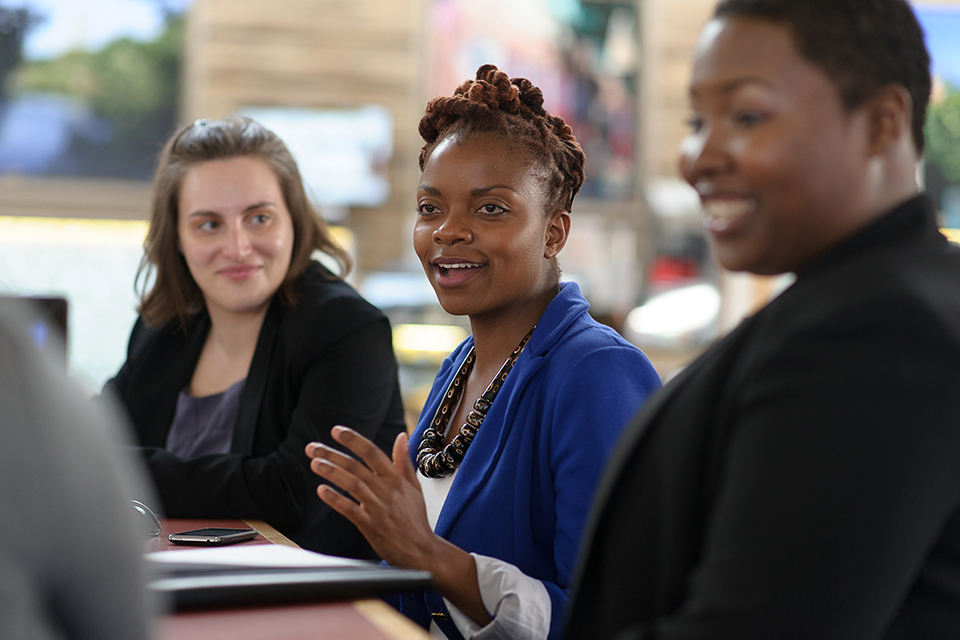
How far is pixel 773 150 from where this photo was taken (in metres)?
0.73

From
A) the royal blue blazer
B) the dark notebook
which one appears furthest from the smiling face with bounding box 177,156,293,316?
the dark notebook

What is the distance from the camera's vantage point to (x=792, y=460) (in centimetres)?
66

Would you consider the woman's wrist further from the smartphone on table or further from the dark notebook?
the smartphone on table

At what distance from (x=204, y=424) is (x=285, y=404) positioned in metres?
0.22

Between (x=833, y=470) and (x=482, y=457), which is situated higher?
(x=833, y=470)

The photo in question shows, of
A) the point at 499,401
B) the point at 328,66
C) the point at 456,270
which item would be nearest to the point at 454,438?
the point at 499,401

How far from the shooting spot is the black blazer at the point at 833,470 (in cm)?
65

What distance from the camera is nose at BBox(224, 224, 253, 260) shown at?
78.1 inches

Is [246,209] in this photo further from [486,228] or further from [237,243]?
[486,228]

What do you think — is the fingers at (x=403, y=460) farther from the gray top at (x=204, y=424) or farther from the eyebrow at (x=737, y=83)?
the gray top at (x=204, y=424)

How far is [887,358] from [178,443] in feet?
5.34

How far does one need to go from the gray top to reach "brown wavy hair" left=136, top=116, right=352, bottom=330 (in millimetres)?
217

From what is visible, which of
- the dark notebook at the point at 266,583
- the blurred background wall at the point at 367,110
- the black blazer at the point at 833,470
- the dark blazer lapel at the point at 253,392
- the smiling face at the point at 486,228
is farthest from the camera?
the blurred background wall at the point at 367,110

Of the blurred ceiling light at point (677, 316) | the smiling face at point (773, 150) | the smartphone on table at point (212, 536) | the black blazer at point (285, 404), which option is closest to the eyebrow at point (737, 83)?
the smiling face at point (773, 150)
